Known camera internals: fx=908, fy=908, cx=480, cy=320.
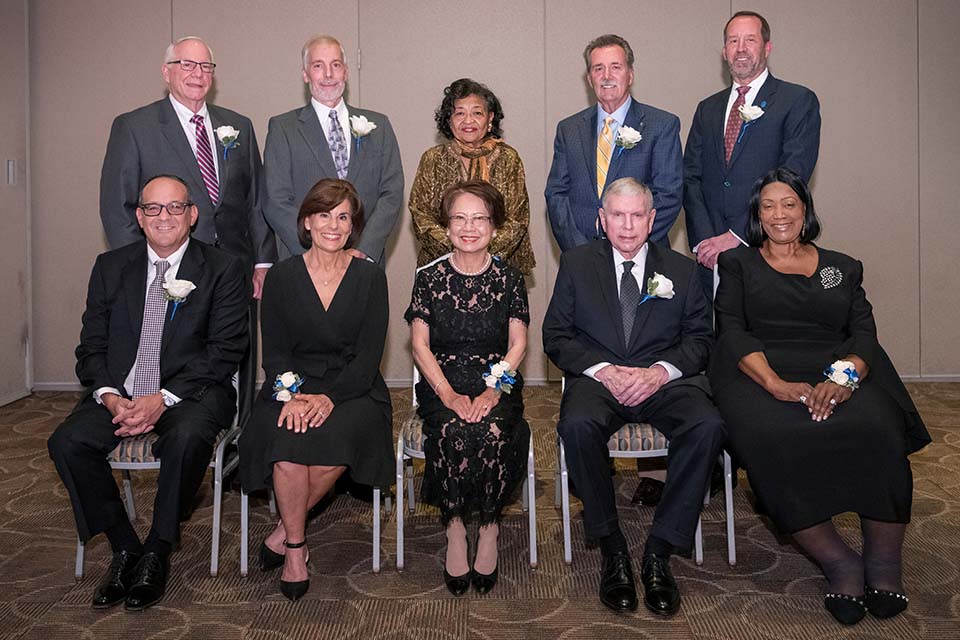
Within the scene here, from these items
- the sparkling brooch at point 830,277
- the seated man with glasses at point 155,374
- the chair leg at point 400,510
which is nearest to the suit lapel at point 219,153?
the seated man with glasses at point 155,374

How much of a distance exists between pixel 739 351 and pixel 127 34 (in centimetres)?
539

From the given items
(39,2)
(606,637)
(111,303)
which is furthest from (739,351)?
(39,2)

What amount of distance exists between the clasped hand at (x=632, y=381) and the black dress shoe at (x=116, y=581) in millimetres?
1886

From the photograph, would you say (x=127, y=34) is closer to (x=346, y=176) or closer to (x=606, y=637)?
(x=346, y=176)

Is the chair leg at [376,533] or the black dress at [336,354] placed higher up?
the black dress at [336,354]

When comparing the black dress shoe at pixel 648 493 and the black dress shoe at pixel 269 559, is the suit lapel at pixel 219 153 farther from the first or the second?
the black dress shoe at pixel 648 493

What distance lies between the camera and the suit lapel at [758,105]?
14.3ft

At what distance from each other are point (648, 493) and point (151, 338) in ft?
7.54

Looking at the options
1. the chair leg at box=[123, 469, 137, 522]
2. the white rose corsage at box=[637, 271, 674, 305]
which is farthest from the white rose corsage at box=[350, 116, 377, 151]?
the chair leg at box=[123, 469, 137, 522]

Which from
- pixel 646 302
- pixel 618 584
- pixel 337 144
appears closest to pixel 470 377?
pixel 646 302

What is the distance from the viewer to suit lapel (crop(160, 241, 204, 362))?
3598 mm

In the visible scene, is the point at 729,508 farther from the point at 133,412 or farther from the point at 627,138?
the point at 133,412

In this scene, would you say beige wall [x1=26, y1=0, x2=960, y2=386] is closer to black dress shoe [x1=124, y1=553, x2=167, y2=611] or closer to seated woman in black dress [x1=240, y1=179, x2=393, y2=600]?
Result: seated woman in black dress [x1=240, y1=179, x2=393, y2=600]

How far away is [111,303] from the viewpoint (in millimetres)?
3641
